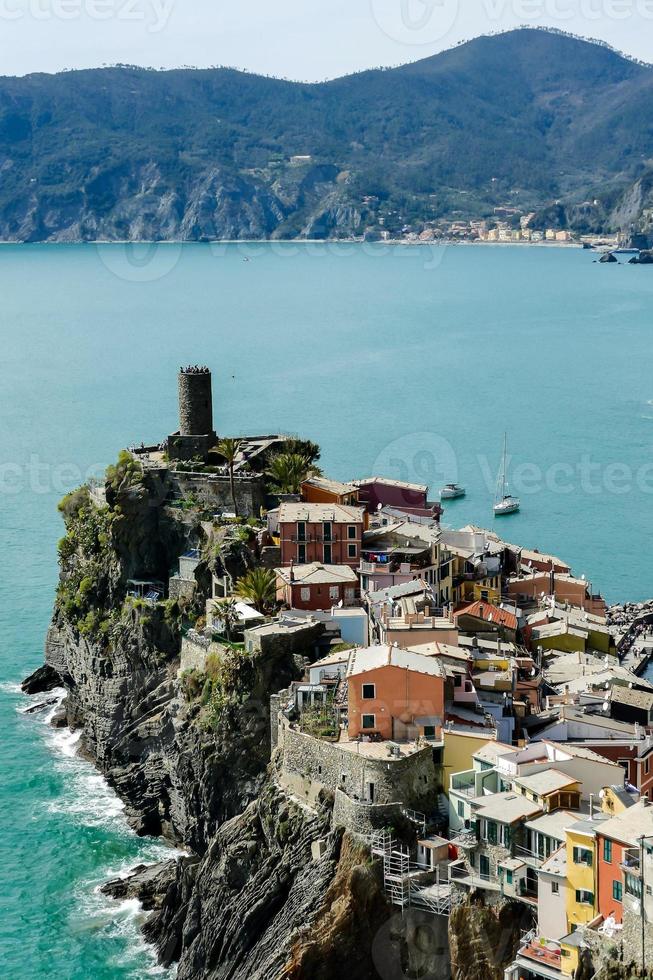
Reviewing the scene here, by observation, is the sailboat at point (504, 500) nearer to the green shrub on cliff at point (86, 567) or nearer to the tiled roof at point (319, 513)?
the green shrub on cliff at point (86, 567)

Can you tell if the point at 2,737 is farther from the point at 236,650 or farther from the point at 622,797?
the point at 622,797

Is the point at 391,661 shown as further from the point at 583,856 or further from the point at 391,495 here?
the point at 391,495

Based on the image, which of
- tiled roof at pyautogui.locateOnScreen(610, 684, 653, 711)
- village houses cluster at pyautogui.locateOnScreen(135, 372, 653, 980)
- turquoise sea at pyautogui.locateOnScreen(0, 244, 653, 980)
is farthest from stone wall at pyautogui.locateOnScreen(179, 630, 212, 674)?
tiled roof at pyautogui.locateOnScreen(610, 684, 653, 711)

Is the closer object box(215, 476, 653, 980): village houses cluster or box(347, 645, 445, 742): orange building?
box(215, 476, 653, 980): village houses cluster

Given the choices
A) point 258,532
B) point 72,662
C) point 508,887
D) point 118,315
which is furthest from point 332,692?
point 118,315

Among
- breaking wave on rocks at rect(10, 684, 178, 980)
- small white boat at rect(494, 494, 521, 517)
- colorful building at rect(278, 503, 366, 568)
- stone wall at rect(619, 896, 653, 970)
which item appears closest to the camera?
stone wall at rect(619, 896, 653, 970)

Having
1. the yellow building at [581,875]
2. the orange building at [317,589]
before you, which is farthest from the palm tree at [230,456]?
the yellow building at [581,875]

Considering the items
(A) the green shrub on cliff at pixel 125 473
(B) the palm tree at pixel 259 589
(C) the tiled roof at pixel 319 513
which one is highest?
(A) the green shrub on cliff at pixel 125 473

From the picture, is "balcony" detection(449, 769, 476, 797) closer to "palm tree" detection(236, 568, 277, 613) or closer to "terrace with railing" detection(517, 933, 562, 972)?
"terrace with railing" detection(517, 933, 562, 972)
